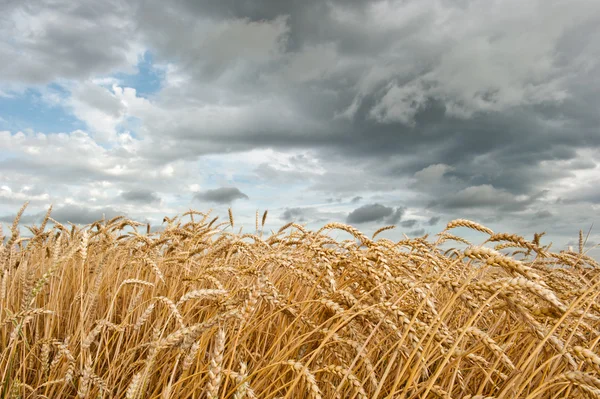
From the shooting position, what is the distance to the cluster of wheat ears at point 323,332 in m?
1.71

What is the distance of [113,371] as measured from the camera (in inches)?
105

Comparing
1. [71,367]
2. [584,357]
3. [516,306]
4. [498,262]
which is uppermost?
[498,262]

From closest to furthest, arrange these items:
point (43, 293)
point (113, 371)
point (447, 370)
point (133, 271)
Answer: point (447, 370) < point (113, 371) < point (43, 293) < point (133, 271)

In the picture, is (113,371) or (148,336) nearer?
(113,371)

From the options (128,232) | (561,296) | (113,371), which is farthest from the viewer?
(128,232)

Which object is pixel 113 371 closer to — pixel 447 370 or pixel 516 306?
pixel 447 370

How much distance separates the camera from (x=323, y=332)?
2.15 m

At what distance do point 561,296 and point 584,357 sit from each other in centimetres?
158

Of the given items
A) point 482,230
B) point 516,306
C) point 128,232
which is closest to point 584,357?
point 516,306

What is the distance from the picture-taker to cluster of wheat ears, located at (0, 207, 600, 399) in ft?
5.63

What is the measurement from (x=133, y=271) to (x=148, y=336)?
128cm

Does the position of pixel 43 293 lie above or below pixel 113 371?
above

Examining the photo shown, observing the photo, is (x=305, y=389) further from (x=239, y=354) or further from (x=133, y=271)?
(x=133, y=271)

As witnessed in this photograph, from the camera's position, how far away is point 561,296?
119 inches
